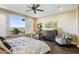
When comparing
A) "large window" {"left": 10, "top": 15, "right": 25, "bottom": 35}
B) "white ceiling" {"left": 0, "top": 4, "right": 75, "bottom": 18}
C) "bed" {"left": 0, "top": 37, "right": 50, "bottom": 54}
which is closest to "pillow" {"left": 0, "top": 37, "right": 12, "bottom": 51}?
"bed" {"left": 0, "top": 37, "right": 50, "bottom": 54}

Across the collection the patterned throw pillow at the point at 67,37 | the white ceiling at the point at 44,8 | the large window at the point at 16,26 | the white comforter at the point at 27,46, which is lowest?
the white comforter at the point at 27,46

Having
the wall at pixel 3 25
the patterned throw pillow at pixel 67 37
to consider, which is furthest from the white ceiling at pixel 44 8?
the patterned throw pillow at pixel 67 37

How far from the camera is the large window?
1772 mm

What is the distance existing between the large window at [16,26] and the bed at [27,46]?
12 centimetres

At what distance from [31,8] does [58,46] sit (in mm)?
797

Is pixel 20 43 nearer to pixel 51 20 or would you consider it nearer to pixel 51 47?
pixel 51 47

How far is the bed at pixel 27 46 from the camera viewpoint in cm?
169

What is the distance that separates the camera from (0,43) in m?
1.67

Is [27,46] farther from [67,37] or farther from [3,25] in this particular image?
[67,37]

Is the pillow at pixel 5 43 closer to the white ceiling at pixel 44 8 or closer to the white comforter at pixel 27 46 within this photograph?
the white comforter at pixel 27 46

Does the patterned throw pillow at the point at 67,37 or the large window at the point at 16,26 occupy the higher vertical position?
the large window at the point at 16,26

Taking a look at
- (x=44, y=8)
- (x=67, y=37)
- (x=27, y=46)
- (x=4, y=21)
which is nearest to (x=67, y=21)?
(x=67, y=37)

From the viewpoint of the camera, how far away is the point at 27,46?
1707 millimetres
